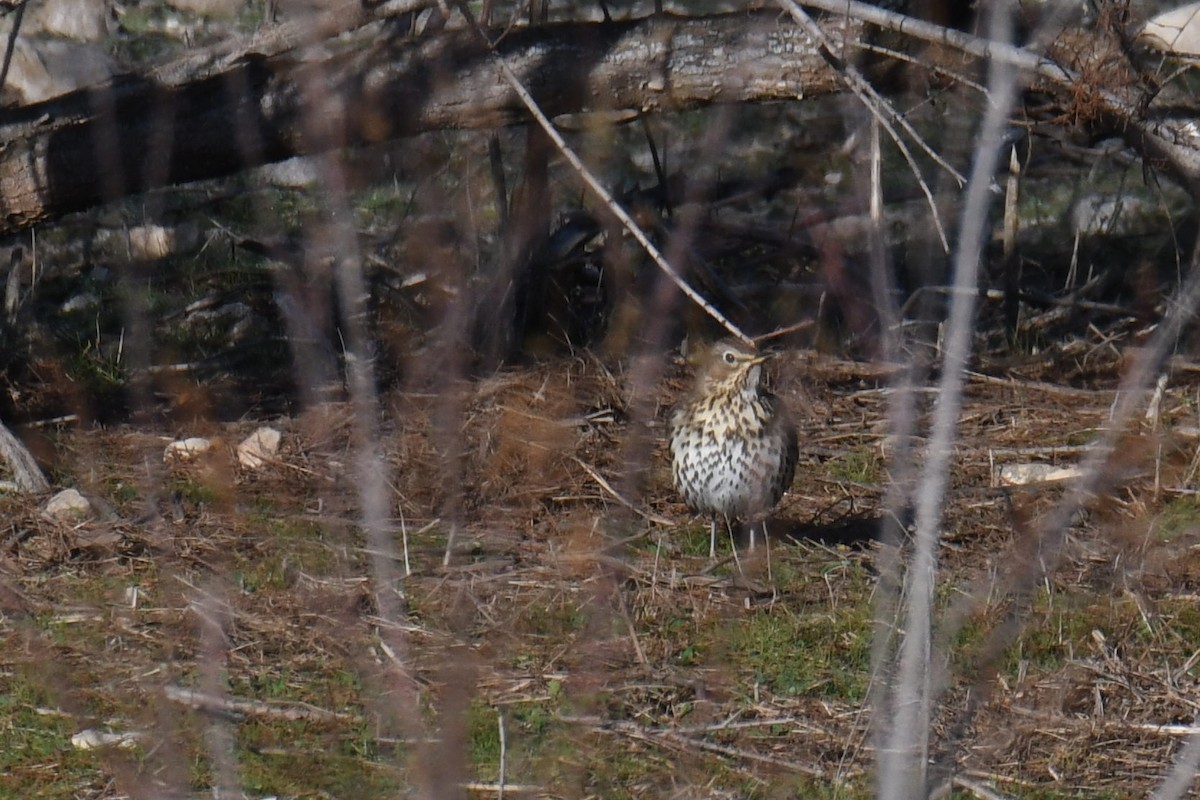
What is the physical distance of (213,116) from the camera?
18.9ft

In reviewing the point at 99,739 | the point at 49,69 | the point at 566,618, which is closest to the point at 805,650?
the point at 566,618

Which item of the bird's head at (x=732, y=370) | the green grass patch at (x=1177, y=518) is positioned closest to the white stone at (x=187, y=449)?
the bird's head at (x=732, y=370)

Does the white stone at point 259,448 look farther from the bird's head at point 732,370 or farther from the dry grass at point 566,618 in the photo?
the bird's head at point 732,370

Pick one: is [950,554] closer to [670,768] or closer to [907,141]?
[670,768]

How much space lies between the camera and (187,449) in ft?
20.8

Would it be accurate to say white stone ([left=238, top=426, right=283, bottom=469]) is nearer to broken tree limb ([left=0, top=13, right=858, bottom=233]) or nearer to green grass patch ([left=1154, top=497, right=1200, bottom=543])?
broken tree limb ([left=0, top=13, right=858, bottom=233])

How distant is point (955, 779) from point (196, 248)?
17.6ft

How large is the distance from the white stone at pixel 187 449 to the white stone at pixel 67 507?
22.6 inches

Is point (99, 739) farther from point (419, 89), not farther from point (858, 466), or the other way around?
point (858, 466)

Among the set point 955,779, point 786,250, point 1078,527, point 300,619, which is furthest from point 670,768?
point 786,250

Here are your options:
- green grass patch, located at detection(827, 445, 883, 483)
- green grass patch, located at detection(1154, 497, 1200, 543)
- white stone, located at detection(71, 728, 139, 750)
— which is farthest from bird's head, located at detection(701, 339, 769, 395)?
white stone, located at detection(71, 728, 139, 750)

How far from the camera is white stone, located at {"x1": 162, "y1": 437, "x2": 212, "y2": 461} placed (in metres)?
6.32

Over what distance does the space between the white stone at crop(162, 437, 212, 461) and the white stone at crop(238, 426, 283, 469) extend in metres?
0.13

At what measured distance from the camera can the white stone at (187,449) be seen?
6.32 metres
